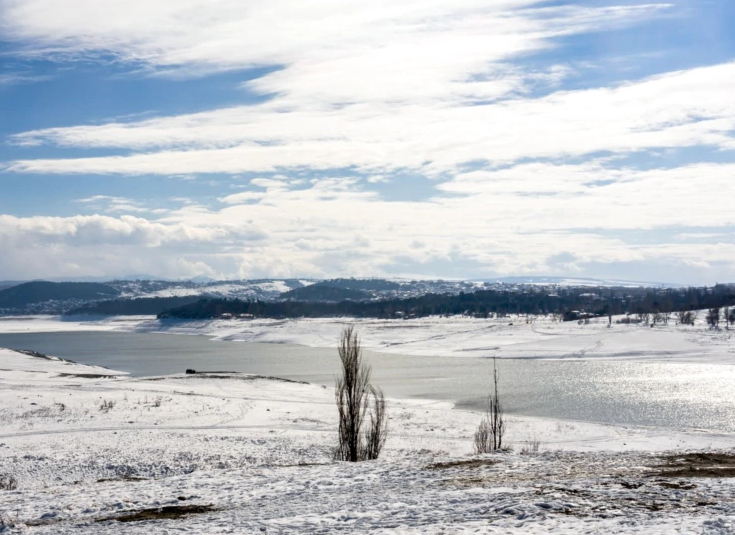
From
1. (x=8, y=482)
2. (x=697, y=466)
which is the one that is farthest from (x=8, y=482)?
(x=697, y=466)

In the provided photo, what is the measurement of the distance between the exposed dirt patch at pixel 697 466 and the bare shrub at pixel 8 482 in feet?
43.5

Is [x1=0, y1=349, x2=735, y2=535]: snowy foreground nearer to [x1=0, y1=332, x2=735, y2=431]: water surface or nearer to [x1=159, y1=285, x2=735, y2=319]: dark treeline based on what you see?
[x1=0, y1=332, x2=735, y2=431]: water surface

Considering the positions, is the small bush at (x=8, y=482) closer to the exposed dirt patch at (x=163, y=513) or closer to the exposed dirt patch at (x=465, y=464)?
the exposed dirt patch at (x=163, y=513)

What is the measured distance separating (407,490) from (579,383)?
36.1 m

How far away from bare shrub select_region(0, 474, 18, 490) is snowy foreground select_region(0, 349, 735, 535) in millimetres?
132

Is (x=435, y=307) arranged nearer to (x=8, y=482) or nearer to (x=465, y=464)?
(x=8, y=482)

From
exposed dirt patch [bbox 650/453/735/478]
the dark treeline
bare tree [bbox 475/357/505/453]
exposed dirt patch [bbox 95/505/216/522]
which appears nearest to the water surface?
bare tree [bbox 475/357/505/453]

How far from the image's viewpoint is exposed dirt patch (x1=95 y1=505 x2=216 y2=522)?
9.52 metres

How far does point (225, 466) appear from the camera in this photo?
18.2 m

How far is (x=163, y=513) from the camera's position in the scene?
386 inches

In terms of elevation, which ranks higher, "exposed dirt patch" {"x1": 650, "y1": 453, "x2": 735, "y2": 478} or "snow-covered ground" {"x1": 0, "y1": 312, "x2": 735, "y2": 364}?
"exposed dirt patch" {"x1": 650, "y1": 453, "x2": 735, "y2": 478}

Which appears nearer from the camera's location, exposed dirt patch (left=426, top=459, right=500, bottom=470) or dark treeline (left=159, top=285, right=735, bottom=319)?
exposed dirt patch (left=426, top=459, right=500, bottom=470)

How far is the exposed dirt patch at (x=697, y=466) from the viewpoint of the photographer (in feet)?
36.5

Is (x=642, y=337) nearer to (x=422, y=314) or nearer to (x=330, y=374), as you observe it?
(x=330, y=374)
